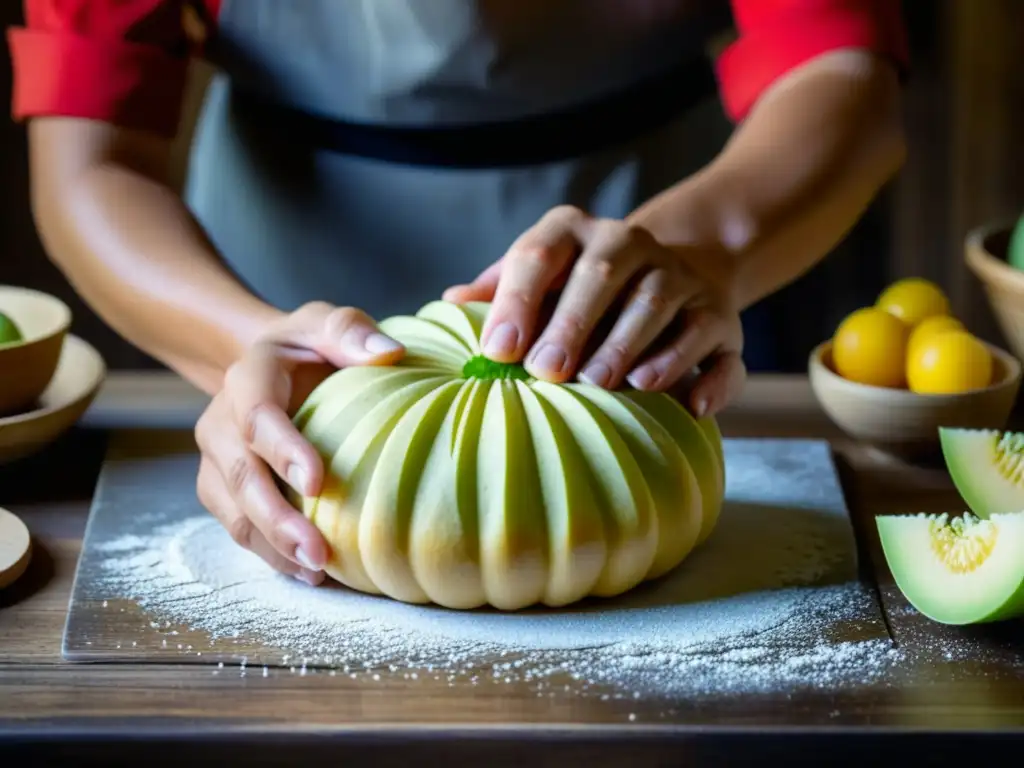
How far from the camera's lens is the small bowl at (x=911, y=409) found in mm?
1316

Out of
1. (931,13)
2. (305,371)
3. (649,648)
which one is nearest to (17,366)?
(305,371)

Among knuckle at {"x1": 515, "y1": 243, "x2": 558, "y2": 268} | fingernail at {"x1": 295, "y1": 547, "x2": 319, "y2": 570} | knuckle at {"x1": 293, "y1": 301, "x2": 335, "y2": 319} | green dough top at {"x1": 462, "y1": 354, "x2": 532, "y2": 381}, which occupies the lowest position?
fingernail at {"x1": 295, "y1": 547, "x2": 319, "y2": 570}

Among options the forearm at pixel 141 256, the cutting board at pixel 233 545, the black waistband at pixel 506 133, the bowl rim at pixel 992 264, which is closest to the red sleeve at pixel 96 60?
the forearm at pixel 141 256

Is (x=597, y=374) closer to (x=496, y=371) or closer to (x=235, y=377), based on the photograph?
(x=496, y=371)

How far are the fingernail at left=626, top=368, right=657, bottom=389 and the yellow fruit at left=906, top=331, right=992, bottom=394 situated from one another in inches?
13.5

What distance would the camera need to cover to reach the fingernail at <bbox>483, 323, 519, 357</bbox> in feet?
3.62

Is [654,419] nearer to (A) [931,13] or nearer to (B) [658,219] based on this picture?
(B) [658,219]

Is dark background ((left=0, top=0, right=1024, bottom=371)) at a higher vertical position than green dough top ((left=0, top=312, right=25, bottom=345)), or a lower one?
lower

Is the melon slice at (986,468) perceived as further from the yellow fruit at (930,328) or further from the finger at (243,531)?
the finger at (243,531)

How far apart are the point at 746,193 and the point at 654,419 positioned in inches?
16.1

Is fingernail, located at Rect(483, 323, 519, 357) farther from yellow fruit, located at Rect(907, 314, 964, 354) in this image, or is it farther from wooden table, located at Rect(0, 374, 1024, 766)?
yellow fruit, located at Rect(907, 314, 964, 354)

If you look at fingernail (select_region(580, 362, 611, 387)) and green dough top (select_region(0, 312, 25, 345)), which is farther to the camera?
green dough top (select_region(0, 312, 25, 345))

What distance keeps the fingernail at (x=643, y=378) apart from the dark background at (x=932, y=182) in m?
1.46

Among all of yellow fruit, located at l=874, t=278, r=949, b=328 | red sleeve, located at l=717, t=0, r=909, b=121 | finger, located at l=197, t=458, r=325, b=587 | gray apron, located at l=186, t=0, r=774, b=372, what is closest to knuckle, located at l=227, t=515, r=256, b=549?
finger, located at l=197, t=458, r=325, b=587
